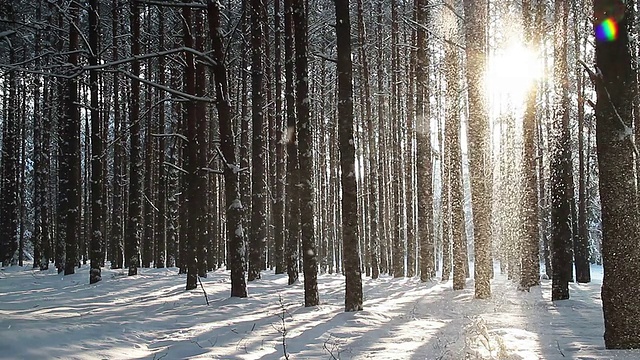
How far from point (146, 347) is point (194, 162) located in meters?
7.44

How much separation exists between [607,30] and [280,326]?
643 cm

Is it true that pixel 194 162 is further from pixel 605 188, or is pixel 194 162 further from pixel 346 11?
pixel 605 188

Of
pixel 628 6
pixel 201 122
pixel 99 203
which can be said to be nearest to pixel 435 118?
pixel 201 122

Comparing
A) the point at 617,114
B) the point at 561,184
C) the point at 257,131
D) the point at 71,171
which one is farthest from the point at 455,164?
the point at 71,171

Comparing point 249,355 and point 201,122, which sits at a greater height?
point 201,122

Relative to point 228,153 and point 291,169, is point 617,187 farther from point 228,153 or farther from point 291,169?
point 291,169

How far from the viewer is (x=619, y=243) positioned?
617 cm

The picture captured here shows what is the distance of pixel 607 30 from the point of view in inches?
248

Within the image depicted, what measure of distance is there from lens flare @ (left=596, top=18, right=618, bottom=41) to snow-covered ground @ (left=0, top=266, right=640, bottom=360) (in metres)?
3.76

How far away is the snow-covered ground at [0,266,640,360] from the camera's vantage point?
20.6ft

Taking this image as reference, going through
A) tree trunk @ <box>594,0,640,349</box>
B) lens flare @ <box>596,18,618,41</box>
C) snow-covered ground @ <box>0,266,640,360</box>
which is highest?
lens flare @ <box>596,18,618,41</box>

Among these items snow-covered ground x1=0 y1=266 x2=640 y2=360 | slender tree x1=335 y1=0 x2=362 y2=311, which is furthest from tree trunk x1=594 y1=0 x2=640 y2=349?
slender tree x1=335 y1=0 x2=362 y2=311

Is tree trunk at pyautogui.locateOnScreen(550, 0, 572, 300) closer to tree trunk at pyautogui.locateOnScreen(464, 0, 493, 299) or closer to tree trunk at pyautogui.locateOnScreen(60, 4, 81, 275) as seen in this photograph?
tree trunk at pyautogui.locateOnScreen(464, 0, 493, 299)

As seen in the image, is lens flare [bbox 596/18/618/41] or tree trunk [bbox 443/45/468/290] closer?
lens flare [bbox 596/18/618/41]
